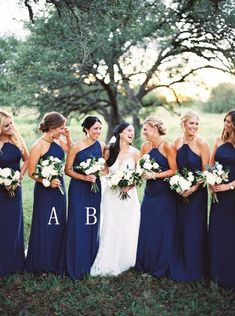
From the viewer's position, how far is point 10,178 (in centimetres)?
610

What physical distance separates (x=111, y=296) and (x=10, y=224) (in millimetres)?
1857

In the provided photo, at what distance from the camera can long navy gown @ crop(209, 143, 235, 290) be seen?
6086mm

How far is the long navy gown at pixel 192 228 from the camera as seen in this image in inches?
247

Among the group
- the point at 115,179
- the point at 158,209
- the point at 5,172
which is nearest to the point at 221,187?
the point at 158,209

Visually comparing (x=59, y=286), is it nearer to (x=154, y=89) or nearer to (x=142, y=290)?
(x=142, y=290)

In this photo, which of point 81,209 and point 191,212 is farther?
point 81,209

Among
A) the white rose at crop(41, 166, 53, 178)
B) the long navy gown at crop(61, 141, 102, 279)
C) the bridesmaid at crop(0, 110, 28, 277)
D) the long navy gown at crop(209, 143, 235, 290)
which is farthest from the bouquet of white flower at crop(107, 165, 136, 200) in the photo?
the bridesmaid at crop(0, 110, 28, 277)

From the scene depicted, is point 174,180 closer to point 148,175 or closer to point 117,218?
point 148,175

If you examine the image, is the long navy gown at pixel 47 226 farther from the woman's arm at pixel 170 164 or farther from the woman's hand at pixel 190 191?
the woman's hand at pixel 190 191

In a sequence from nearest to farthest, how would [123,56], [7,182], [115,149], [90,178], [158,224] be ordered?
[7,182], [90,178], [158,224], [115,149], [123,56]

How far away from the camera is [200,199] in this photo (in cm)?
628

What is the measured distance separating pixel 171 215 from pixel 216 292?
1251 mm

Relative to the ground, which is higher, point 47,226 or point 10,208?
point 10,208

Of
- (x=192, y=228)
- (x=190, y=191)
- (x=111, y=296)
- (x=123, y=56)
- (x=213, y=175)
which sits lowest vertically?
(x=111, y=296)
